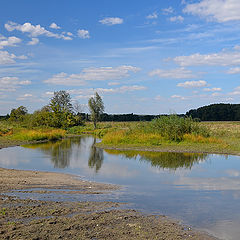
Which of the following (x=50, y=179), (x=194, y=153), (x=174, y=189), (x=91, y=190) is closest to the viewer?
(x=91, y=190)

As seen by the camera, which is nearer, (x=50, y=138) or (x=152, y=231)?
(x=152, y=231)

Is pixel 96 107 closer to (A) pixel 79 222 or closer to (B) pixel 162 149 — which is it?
(B) pixel 162 149

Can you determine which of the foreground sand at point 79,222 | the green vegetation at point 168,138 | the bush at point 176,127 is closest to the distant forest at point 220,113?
the bush at point 176,127

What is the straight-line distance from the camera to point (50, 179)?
11312mm

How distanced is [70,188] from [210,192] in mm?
4470

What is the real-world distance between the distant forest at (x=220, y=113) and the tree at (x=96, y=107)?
1724 inches

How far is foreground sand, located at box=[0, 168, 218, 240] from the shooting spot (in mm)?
5664

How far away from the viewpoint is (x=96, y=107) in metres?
63.2

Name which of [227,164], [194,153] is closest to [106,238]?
[227,164]

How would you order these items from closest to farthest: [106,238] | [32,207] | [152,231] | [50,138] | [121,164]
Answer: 1. [106,238]
2. [152,231]
3. [32,207]
4. [121,164]
5. [50,138]

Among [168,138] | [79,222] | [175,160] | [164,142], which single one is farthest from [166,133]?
[79,222]

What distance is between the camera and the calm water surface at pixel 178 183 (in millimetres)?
7453

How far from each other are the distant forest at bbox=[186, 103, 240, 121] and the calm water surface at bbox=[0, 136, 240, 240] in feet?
274

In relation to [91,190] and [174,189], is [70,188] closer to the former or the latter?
[91,190]
